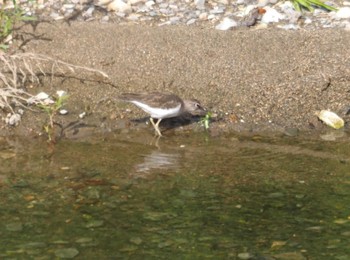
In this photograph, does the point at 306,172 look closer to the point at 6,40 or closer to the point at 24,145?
the point at 24,145

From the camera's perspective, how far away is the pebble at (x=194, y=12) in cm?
1203

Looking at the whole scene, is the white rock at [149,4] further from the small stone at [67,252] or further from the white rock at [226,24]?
the small stone at [67,252]

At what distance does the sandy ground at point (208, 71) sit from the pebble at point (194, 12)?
388mm

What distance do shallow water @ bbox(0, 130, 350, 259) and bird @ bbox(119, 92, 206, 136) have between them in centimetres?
26

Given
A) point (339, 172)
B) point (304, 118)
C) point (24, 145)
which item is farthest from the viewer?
point (304, 118)

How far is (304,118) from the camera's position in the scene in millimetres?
10750

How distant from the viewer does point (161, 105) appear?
33.6ft

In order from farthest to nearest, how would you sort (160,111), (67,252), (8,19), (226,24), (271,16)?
1. (271,16)
2. (226,24)
3. (8,19)
4. (160,111)
5. (67,252)

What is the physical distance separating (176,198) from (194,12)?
4.35 meters

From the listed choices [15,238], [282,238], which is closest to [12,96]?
[15,238]

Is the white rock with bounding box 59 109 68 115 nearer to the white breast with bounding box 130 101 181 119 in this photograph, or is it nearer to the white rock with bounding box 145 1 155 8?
the white breast with bounding box 130 101 181 119

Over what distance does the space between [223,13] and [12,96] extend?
3.24 m

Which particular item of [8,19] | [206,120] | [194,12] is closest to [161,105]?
[206,120]

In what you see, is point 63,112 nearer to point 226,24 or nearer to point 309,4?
point 226,24
